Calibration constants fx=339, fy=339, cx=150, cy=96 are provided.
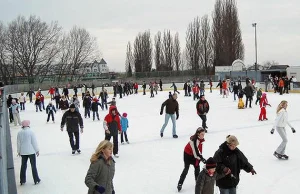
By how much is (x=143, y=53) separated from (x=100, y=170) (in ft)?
192

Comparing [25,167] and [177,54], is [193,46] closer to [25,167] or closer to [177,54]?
[177,54]

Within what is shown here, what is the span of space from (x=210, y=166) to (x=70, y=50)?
56119mm

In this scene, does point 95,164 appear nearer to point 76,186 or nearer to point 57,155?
point 76,186

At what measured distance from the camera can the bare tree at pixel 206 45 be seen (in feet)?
178

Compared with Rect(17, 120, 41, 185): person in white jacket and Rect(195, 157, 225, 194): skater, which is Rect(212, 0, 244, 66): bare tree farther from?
Rect(195, 157, 225, 194): skater

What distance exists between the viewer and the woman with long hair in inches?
137

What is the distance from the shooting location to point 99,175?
358cm

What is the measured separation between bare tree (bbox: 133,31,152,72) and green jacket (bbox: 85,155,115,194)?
57.3m

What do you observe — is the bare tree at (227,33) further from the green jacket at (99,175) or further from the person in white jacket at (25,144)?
the green jacket at (99,175)

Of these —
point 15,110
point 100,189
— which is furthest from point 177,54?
point 100,189

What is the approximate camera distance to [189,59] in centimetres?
5741

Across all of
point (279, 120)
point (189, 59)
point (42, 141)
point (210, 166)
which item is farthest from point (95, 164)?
point (189, 59)

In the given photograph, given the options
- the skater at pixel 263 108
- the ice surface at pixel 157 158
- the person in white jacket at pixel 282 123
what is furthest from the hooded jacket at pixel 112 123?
the skater at pixel 263 108

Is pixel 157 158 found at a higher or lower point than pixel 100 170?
lower
